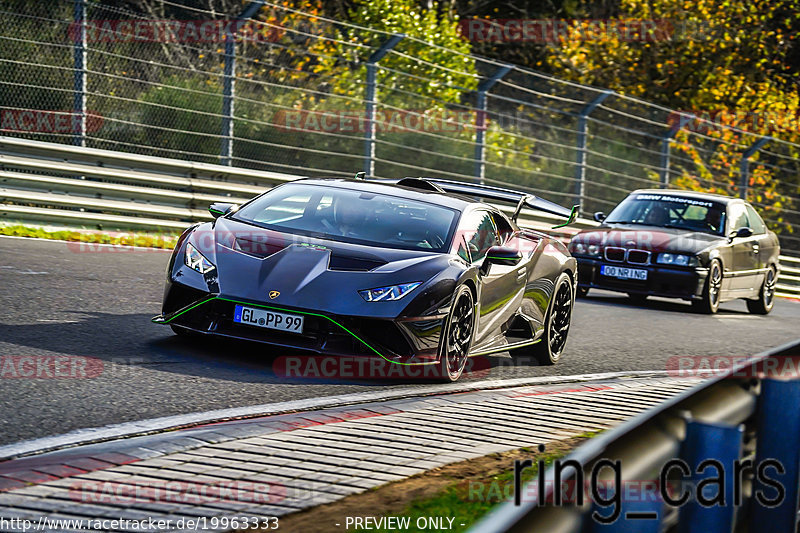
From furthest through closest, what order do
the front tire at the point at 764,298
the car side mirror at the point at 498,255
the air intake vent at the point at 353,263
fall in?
the front tire at the point at 764,298
the car side mirror at the point at 498,255
the air intake vent at the point at 353,263

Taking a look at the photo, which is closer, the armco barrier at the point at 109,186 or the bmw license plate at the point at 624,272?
the armco barrier at the point at 109,186

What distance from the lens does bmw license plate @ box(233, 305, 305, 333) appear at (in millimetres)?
7777

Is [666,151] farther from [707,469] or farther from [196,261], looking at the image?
[707,469]

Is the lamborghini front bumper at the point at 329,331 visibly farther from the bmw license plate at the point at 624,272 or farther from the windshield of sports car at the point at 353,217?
the bmw license plate at the point at 624,272

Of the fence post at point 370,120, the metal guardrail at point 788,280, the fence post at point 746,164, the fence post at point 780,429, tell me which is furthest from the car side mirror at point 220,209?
the metal guardrail at point 788,280

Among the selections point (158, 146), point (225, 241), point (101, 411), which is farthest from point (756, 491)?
point (158, 146)

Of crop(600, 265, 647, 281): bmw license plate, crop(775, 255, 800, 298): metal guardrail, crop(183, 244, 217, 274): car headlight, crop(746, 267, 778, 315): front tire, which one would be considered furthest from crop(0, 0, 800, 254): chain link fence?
crop(183, 244, 217, 274): car headlight

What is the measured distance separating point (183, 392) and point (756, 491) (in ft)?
13.4

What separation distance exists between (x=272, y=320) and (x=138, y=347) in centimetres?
102

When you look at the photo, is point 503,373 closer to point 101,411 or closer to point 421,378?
point 421,378

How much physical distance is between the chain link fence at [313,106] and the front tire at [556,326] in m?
6.87

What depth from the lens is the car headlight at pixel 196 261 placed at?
26.5ft

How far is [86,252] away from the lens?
13.8 metres

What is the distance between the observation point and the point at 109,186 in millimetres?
15250
